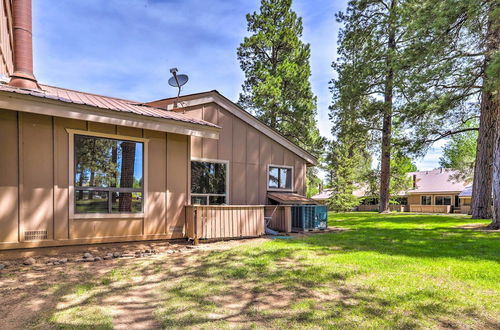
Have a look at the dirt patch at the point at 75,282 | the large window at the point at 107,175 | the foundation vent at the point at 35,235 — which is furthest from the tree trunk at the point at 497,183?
the foundation vent at the point at 35,235

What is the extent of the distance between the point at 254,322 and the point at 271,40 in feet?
64.9

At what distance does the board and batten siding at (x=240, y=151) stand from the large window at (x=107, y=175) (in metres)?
1.92

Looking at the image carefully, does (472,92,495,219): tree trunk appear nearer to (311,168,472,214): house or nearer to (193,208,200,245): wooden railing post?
(193,208,200,245): wooden railing post

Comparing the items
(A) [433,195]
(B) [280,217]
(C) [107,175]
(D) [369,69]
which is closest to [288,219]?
(B) [280,217]

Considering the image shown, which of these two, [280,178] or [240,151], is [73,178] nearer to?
[240,151]

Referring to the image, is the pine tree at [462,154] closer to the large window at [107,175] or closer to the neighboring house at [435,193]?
the neighboring house at [435,193]

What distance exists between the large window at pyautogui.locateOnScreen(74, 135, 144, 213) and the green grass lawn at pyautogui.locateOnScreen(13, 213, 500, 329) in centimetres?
200

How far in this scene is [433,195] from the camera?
3456cm

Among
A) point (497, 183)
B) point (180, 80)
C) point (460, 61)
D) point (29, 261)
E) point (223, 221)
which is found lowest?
point (29, 261)

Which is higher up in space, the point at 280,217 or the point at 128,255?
the point at 280,217

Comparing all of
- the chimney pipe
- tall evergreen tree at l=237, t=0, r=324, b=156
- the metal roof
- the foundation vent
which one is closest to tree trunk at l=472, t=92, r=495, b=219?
tall evergreen tree at l=237, t=0, r=324, b=156

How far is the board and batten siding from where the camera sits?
8929 millimetres

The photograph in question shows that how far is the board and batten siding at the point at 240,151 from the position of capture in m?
8.93

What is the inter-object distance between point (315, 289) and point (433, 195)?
37126 mm
